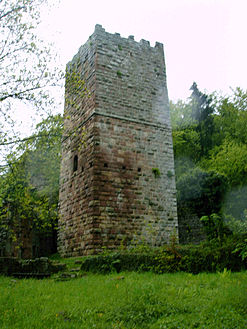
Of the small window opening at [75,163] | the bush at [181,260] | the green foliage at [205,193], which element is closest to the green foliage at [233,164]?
the green foliage at [205,193]

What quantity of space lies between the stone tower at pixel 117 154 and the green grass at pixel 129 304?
4304 mm

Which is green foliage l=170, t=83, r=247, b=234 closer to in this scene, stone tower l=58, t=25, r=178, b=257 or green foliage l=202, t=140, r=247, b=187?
green foliage l=202, t=140, r=247, b=187

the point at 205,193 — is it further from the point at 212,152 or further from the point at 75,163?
A: the point at 212,152

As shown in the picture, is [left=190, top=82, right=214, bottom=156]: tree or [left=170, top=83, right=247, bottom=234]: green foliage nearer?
[left=170, top=83, right=247, bottom=234]: green foliage

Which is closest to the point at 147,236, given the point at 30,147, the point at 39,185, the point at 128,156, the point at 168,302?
the point at 128,156

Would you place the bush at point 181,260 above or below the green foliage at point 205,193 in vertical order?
below

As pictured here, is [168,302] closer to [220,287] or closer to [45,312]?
[220,287]

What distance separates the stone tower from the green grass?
4.30 m

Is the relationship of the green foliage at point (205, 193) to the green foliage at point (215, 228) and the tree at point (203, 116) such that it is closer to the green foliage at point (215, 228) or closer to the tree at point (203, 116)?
the green foliage at point (215, 228)

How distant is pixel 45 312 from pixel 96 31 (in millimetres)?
10703

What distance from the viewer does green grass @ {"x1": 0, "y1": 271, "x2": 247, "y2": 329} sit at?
3.76 meters

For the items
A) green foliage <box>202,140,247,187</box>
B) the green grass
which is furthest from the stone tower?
green foliage <box>202,140,247,187</box>

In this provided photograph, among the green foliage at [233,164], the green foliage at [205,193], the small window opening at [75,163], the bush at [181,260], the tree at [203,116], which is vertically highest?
the tree at [203,116]

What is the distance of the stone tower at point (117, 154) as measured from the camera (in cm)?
1008
